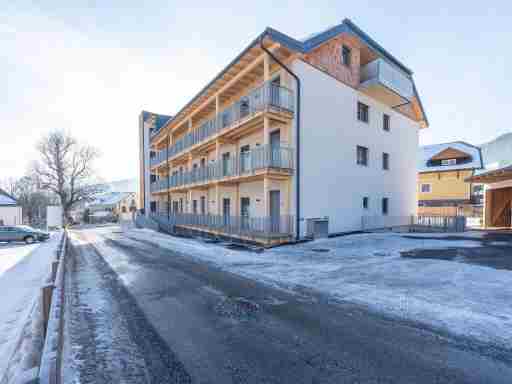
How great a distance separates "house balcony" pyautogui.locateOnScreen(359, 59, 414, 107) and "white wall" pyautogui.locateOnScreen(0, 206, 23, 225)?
39.4 meters

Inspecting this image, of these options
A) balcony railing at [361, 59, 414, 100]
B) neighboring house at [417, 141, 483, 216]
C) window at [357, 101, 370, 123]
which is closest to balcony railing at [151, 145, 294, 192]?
window at [357, 101, 370, 123]

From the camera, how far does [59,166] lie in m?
37.1

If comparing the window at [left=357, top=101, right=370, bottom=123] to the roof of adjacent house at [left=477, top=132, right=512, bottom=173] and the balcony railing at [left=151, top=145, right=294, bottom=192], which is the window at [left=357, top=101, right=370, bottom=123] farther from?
the roof of adjacent house at [left=477, top=132, right=512, bottom=173]

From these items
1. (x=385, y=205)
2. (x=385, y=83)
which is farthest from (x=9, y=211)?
(x=385, y=83)

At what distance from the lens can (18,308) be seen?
18.4ft

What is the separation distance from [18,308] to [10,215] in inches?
1323

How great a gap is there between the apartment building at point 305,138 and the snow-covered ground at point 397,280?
2.90 metres

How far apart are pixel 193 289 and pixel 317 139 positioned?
10.2 metres

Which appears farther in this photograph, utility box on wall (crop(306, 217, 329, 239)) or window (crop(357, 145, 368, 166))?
window (crop(357, 145, 368, 166))

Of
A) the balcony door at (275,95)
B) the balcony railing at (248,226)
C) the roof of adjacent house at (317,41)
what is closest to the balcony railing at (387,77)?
the roof of adjacent house at (317,41)

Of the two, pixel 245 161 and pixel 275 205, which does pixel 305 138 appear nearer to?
pixel 245 161

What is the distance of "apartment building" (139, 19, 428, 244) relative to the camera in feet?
40.3

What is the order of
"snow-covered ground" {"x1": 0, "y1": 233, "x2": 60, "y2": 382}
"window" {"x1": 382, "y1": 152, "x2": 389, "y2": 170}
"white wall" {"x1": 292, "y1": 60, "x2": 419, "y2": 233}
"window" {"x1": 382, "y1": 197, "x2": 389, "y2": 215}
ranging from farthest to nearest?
"window" {"x1": 382, "y1": 152, "x2": 389, "y2": 170} → "window" {"x1": 382, "y1": 197, "x2": 389, "y2": 215} → "white wall" {"x1": 292, "y1": 60, "x2": 419, "y2": 233} → "snow-covered ground" {"x1": 0, "y1": 233, "x2": 60, "y2": 382}

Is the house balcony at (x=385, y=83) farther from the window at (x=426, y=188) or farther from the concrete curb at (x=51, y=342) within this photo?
the window at (x=426, y=188)
